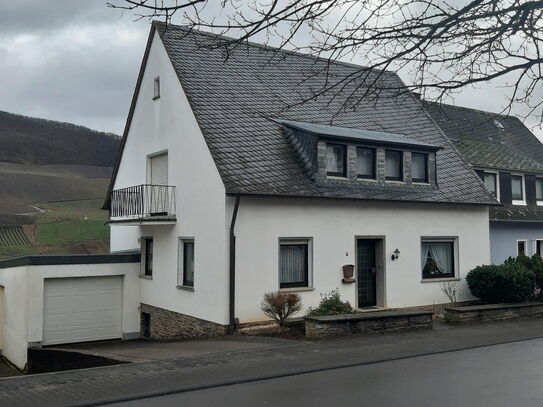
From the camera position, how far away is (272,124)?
16812 mm

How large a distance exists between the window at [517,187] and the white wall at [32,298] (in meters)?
15.2

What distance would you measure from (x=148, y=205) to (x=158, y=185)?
0.67m

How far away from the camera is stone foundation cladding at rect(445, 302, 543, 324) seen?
15191 mm

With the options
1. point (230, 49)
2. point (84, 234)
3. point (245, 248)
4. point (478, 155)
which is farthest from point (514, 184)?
point (84, 234)

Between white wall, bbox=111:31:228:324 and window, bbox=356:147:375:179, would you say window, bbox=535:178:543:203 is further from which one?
white wall, bbox=111:31:228:324

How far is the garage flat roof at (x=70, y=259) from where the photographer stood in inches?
648

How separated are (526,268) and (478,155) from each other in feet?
22.2

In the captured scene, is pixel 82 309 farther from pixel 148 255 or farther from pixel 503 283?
pixel 503 283

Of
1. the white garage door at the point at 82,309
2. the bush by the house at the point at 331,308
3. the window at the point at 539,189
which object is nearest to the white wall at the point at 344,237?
the bush by the house at the point at 331,308

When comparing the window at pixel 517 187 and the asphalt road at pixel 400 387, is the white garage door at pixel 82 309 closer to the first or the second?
the asphalt road at pixel 400 387

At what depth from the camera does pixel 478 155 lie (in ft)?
76.0

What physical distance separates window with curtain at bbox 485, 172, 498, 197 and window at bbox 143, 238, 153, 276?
515 inches

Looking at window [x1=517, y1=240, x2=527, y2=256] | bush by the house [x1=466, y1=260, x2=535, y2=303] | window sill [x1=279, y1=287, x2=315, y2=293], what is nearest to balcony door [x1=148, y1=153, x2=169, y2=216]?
window sill [x1=279, y1=287, x2=315, y2=293]

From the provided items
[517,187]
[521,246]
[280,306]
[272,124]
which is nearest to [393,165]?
[272,124]
